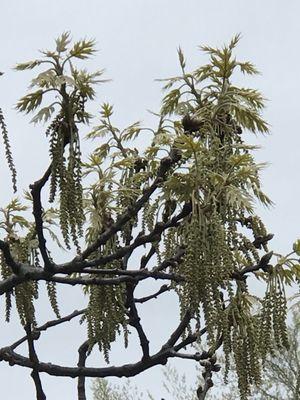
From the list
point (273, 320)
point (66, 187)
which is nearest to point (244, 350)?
point (273, 320)

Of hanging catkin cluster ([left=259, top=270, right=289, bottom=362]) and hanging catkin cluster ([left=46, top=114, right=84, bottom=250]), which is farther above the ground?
hanging catkin cluster ([left=46, top=114, right=84, bottom=250])

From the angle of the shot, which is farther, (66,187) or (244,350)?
(244,350)

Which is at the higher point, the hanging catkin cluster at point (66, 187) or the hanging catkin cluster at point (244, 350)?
the hanging catkin cluster at point (66, 187)

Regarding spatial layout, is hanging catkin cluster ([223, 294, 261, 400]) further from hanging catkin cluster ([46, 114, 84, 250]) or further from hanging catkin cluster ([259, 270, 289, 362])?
hanging catkin cluster ([46, 114, 84, 250])

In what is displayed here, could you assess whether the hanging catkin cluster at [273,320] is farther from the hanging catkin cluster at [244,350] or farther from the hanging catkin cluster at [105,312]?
the hanging catkin cluster at [105,312]

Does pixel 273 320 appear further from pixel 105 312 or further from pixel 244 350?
pixel 105 312

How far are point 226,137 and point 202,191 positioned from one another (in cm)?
58

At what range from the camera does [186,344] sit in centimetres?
596

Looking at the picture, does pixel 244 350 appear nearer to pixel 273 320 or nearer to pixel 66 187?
pixel 273 320

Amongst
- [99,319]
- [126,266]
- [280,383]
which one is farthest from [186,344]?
[280,383]

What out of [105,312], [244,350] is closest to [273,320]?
[244,350]

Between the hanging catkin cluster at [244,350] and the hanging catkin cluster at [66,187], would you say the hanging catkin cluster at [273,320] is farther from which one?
the hanging catkin cluster at [66,187]

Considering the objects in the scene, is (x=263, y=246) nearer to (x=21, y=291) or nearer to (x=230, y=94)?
(x=230, y=94)

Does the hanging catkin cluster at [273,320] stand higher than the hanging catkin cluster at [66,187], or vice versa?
the hanging catkin cluster at [66,187]
